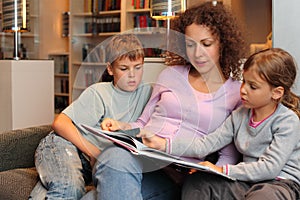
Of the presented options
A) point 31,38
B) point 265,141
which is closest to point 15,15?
point 31,38

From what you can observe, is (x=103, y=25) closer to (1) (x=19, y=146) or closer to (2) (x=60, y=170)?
(1) (x=19, y=146)

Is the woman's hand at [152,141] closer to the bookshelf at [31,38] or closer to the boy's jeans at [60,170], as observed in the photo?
the boy's jeans at [60,170]

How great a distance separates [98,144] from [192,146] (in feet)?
1.00

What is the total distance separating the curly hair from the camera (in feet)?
4.91

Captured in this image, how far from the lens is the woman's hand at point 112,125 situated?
1.39 m

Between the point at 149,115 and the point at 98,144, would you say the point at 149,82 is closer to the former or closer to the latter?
the point at 149,115

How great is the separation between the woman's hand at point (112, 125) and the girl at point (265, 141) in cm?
27

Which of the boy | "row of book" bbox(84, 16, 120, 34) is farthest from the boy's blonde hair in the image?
"row of book" bbox(84, 16, 120, 34)

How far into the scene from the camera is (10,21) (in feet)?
11.1

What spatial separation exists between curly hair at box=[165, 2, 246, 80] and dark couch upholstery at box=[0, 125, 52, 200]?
2.12 ft

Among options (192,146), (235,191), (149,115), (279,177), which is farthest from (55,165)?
(279,177)

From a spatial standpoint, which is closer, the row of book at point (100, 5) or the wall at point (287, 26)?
the wall at point (287, 26)

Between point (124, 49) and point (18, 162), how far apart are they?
2.30 ft

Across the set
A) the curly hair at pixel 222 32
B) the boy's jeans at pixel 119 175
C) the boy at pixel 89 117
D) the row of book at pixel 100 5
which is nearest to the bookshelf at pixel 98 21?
the row of book at pixel 100 5
